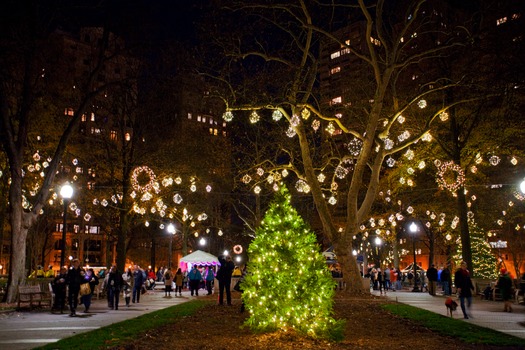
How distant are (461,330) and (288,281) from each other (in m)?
4.85

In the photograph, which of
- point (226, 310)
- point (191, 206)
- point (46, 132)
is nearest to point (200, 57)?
point (46, 132)

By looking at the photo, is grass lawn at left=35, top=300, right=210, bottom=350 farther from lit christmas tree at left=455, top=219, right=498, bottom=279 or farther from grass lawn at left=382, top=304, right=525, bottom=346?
lit christmas tree at left=455, top=219, right=498, bottom=279

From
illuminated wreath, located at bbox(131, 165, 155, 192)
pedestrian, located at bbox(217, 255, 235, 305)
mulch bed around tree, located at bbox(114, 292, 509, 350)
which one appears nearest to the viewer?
mulch bed around tree, located at bbox(114, 292, 509, 350)

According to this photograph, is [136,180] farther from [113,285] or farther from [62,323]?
[62,323]

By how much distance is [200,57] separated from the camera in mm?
22922

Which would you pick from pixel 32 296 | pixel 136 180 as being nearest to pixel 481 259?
pixel 136 180

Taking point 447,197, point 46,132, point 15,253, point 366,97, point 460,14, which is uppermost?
point 460,14

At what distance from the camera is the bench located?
A: 58.2ft

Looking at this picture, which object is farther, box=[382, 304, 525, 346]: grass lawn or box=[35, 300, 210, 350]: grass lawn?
box=[382, 304, 525, 346]: grass lawn

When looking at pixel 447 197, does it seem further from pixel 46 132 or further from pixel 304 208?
pixel 46 132

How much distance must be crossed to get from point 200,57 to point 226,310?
1157 cm

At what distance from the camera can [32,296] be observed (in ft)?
59.5

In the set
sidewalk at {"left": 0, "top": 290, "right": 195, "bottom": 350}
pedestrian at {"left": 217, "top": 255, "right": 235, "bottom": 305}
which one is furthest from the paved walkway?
pedestrian at {"left": 217, "top": 255, "right": 235, "bottom": 305}

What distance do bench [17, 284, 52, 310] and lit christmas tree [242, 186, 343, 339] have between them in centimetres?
1095
